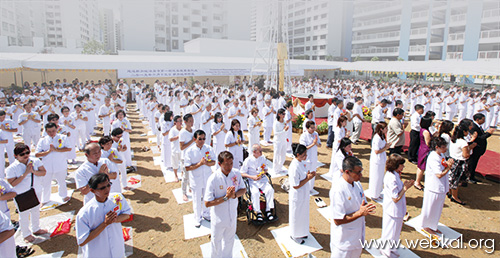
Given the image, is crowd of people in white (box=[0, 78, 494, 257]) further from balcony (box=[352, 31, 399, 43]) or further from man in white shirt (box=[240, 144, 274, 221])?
balcony (box=[352, 31, 399, 43])

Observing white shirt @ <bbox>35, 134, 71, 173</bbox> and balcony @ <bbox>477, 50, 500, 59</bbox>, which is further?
balcony @ <bbox>477, 50, 500, 59</bbox>

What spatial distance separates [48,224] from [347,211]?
5690mm

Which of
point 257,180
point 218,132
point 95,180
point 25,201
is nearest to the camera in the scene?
point 95,180

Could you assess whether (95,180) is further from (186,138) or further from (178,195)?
(178,195)

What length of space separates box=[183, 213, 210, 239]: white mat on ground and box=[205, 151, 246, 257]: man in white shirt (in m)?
1.07

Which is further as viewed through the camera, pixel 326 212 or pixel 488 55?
pixel 488 55

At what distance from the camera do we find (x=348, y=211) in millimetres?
3613

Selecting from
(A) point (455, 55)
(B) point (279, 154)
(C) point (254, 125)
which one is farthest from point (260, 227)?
(A) point (455, 55)

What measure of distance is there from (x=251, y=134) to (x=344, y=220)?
6.48 meters

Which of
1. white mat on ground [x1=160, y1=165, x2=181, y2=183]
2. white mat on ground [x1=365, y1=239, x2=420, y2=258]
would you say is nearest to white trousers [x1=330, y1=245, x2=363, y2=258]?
white mat on ground [x1=365, y1=239, x2=420, y2=258]

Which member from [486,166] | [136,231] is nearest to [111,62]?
[136,231]

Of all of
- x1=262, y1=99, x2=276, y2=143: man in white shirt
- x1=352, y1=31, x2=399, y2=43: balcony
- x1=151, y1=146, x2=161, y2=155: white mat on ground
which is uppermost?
x1=352, y1=31, x2=399, y2=43: balcony

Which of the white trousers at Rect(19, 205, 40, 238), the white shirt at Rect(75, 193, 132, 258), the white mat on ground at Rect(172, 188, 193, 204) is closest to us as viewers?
the white shirt at Rect(75, 193, 132, 258)

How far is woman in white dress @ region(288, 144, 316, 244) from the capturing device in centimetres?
468
